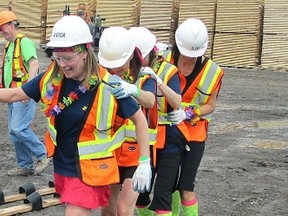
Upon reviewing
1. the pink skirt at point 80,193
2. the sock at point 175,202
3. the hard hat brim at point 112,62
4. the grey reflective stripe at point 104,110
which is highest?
the hard hat brim at point 112,62

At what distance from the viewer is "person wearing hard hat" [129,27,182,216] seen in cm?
521

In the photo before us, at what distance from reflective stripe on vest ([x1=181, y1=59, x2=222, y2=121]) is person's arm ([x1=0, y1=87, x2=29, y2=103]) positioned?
1617 millimetres

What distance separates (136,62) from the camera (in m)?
4.95

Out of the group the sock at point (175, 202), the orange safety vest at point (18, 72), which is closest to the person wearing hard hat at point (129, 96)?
the sock at point (175, 202)

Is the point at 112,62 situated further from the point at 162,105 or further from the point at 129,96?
the point at 162,105

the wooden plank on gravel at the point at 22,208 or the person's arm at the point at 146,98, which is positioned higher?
the person's arm at the point at 146,98

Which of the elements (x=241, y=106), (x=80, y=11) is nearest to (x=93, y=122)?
(x=241, y=106)

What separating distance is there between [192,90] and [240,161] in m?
3.63

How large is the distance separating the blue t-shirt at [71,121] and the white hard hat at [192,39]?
53.7 inches

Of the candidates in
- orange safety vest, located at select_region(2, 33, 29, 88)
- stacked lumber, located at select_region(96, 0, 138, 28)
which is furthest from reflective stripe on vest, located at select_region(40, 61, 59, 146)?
stacked lumber, located at select_region(96, 0, 138, 28)

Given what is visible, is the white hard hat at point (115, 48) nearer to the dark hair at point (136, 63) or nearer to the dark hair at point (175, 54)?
the dark hair at point (136, 63)

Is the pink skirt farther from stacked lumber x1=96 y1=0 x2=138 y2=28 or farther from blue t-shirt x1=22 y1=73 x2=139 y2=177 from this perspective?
stacked lumber x1=96 y1=0 x2=138 y2=28

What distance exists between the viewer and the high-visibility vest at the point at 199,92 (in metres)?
5.65

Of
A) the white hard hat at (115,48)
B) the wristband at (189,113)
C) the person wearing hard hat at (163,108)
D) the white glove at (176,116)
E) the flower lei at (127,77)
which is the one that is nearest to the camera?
the white hard hat at (115,48)
